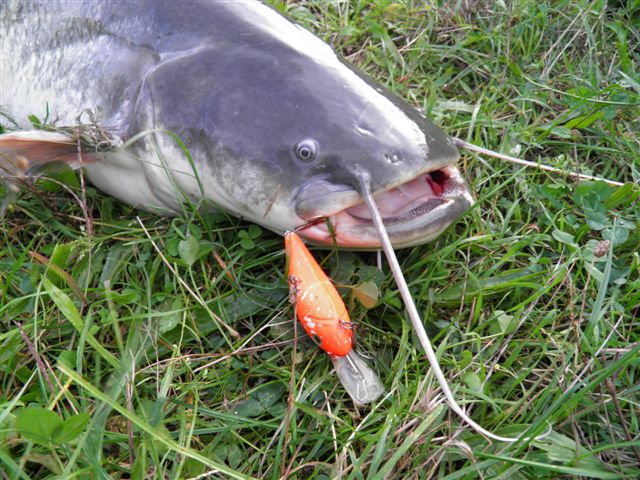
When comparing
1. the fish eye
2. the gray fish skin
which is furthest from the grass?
the fish eye

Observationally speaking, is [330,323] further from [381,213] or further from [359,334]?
[381,213]

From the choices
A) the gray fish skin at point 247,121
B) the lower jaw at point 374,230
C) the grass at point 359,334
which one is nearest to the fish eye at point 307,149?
the gray fish skin at point 247,121

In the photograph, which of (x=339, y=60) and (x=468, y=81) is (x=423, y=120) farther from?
(x=468, y=81)

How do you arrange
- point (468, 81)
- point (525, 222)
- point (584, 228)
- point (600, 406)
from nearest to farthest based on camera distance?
point (600, 406) → point (584, 228) → point (525, 222) → point (468, 81)

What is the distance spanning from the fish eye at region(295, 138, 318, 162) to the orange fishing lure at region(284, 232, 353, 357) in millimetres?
255

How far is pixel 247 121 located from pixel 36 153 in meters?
0.75

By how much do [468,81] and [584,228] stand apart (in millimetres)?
995

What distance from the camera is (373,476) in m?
1.46

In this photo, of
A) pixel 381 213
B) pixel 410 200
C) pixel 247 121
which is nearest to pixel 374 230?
pixel 381 213

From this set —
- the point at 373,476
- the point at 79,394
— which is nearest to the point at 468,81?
the point at 373,476

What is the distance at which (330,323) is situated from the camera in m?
1.64

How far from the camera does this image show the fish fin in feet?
6.34

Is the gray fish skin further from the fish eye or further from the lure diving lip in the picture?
the lure diving lip

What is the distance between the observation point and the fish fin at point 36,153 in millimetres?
1932
